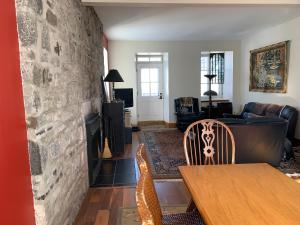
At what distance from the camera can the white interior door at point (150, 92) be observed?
8.16m

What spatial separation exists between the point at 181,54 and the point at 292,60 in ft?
10.4

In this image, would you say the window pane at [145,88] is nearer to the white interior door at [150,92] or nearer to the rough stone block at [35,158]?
the white interior door at [150,92]

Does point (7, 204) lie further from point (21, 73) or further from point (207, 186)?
point (207, 186)

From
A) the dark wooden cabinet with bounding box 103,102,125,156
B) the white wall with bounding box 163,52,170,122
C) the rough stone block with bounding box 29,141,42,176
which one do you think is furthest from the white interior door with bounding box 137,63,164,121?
the rough stone block with bounding box 29,141,42,176

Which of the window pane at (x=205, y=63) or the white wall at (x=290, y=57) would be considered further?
the window pane at (x=205, y=63)

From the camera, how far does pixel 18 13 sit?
154 centimetres

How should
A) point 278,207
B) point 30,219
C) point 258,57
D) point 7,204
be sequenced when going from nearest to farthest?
1. point 278,207
2. point 7,204
3. point 30,219
4. point 258,57

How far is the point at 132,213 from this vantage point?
8.62ft

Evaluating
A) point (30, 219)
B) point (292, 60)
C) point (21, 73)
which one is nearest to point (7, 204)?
point (30, 219)

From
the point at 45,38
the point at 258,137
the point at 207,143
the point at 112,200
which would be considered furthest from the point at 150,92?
Result: the point at 45,38

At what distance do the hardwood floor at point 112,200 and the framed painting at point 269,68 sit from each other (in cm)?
367

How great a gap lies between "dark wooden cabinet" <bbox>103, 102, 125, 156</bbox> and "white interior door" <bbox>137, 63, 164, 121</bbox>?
3444mm

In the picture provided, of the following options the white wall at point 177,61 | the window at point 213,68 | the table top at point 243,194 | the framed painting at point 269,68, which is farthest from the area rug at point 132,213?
the window at point 213,68

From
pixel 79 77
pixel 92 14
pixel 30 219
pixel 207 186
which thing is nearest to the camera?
pixel 207 186
